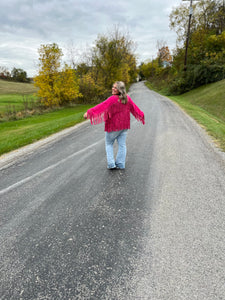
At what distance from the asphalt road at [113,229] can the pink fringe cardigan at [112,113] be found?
104 centimetres

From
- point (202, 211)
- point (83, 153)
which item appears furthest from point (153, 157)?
point (202, 211)

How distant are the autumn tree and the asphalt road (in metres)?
18.6

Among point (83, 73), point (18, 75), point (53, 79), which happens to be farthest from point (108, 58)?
point (18, 75)

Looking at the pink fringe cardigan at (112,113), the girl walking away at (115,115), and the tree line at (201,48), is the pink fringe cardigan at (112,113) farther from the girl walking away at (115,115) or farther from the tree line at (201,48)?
the tree line at (201,48)

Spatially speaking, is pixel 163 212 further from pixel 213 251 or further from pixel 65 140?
pixel 65 140

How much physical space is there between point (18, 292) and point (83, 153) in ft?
13.3

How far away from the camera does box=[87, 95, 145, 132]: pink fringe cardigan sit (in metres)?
3.96

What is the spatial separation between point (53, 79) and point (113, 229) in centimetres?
2260

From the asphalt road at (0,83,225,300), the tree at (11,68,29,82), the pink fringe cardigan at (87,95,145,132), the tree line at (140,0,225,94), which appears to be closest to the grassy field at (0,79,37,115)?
the pink fringe cardigan at (87,95,145,132)

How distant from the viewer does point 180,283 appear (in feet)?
5.93

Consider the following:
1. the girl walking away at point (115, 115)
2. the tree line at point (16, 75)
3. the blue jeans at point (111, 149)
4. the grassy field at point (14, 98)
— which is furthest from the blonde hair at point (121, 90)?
the tree line at point (16, 75)

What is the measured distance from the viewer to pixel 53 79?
22.0 metres

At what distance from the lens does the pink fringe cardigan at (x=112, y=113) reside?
3955 mm

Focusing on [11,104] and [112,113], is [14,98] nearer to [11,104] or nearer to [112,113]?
[11,104]
